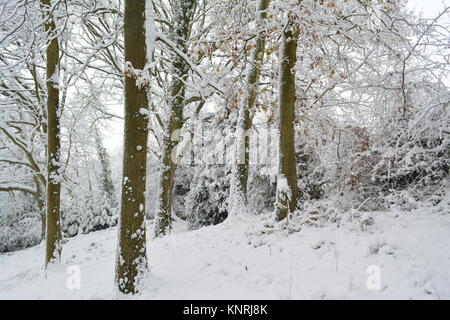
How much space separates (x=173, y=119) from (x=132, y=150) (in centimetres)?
496

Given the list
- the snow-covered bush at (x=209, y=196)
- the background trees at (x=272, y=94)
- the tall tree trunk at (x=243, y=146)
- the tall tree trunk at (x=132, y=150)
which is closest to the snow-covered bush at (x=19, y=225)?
the background trees at (x=272, y=94)

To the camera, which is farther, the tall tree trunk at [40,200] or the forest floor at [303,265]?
the tall tree trunk at [40,200]

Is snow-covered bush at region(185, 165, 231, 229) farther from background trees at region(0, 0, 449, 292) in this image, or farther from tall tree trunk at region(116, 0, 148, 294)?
tall tree trunk at region(116, 0, 148, 294)

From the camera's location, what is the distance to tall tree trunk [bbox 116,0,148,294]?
4.38 meters

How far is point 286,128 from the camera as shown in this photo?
6336 mm

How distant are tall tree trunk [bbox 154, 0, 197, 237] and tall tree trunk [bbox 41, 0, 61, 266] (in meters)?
2.84

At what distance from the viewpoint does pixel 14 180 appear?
15.4 meters

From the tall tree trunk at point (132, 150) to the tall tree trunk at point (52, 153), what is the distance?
398cm

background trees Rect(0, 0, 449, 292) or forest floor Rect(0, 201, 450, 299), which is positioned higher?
background trees Rect(0, 0, 449, 292)

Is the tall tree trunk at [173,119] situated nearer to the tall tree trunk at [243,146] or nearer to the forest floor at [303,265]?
the tall tree trunk at [243,146]

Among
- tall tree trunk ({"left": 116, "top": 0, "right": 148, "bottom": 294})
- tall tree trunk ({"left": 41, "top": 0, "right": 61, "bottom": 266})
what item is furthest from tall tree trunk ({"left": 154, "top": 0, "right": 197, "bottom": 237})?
tall tree trunk ({"left": 116, "top": 0, "right": 148, "bottom": 294})

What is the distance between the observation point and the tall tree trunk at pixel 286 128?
6.21 m

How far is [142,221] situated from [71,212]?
55.3 ft

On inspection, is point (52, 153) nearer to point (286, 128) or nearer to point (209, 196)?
point (286, 128)
